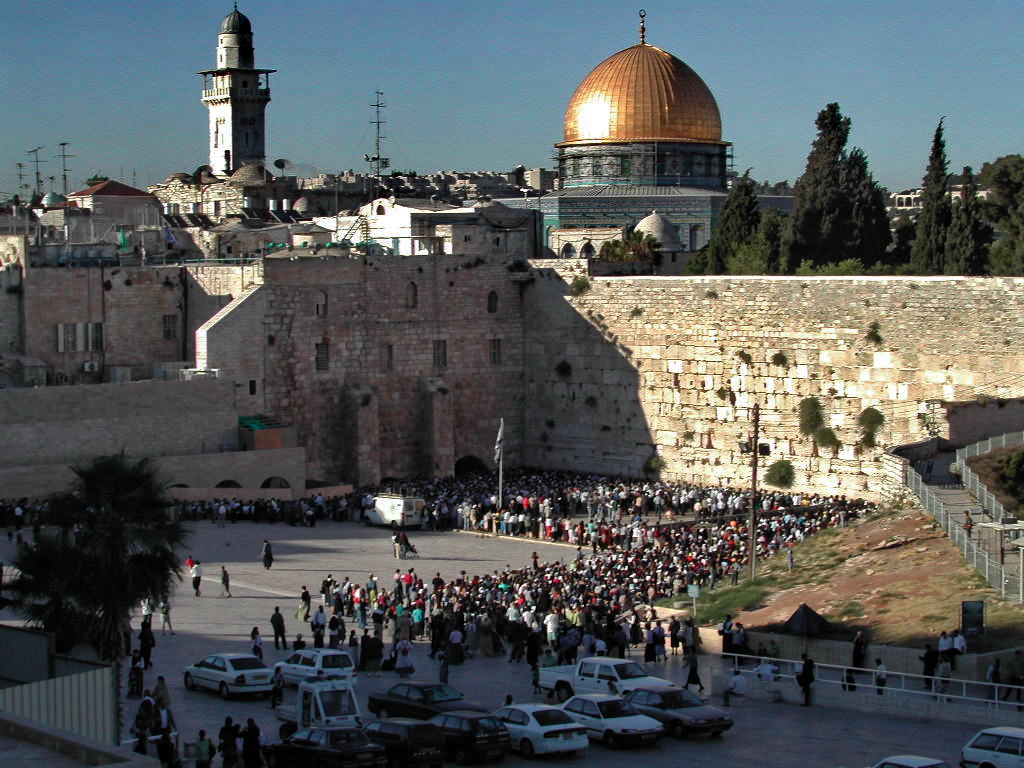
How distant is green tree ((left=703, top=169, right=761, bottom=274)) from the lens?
4609cm

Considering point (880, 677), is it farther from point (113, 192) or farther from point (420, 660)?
point (113, 192)

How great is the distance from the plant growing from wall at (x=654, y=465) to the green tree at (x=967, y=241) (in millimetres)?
7903

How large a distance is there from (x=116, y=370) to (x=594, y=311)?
418 inches

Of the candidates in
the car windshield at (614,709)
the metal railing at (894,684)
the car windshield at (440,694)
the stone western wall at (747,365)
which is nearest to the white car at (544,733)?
the car windshield at (614,709)

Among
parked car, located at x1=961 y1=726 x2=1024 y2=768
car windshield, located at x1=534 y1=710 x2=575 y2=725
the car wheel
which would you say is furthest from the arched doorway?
parked car, located at x1=961 y1=726 x2=1024 y2=768

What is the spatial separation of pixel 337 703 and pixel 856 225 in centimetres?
3033

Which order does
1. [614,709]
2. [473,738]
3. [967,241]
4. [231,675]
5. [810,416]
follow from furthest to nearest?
[967,241] < [810,416] < [231,675] < [614,709] < [473,738]

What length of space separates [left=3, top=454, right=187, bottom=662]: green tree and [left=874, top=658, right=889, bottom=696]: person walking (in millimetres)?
7696

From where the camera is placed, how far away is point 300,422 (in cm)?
3866

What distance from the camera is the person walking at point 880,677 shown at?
63.2 ft

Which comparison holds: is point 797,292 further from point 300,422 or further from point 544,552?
→ point 300,422

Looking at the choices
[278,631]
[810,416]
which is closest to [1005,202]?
[810,416]

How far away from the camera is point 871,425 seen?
34.2 metres

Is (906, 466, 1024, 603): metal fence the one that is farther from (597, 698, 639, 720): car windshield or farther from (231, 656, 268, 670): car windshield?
(231, 656, 268, 670): car windshield
